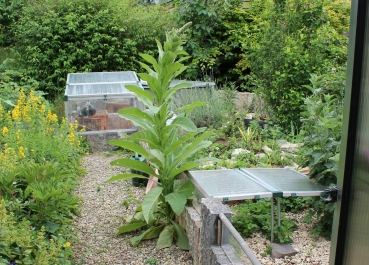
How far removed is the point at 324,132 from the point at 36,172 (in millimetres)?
2724

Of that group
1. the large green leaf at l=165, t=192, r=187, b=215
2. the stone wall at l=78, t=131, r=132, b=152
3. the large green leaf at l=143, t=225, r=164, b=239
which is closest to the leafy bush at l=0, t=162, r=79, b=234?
the large green leaf at l=143, t=225, r=164, b=239

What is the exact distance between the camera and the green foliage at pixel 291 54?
7.40m

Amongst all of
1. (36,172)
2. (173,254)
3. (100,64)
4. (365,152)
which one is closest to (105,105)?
(100,64)

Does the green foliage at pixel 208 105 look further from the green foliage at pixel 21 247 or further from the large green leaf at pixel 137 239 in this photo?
the green foliage at pixel 21 247

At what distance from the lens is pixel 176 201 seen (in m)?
3.71

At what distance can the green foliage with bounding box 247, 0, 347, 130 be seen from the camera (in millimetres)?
7402

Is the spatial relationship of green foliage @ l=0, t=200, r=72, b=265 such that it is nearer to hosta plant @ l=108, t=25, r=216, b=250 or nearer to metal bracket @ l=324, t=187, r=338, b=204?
hosta plant @ l=108, t=25, r=216, b=250

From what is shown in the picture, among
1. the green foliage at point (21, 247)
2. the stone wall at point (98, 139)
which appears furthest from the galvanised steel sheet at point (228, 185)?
the stone wall at point (98, 139)

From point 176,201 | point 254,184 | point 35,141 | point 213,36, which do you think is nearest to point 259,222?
point 254,184

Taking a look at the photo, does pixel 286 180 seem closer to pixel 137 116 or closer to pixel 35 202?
pixel 137 116

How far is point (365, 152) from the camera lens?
184 cm

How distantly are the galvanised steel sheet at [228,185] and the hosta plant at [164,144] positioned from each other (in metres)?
0.19

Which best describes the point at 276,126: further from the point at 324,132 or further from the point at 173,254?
the point at 173,254

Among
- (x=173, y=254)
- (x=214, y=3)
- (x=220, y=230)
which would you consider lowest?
(x=173, y=254)
